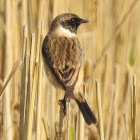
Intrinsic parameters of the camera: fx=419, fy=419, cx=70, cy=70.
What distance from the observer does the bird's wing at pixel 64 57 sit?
8.80 ft

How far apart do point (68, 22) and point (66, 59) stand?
526 millimetres

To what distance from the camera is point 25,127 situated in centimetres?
224

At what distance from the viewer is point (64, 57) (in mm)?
2832

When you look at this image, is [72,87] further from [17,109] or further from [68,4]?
[68,4]

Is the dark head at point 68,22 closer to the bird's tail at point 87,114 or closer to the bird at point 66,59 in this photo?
the bird at point 66,59

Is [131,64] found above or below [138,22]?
below

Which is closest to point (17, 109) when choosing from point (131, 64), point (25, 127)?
point (25, 127)

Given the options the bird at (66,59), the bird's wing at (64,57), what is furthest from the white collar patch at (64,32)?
the bird's wing at (64,57)

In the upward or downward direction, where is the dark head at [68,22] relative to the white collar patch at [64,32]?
upward

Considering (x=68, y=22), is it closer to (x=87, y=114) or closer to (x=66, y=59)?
(x=66, y=59)

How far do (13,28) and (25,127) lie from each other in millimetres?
1102

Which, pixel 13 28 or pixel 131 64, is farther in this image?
pixel 131 64

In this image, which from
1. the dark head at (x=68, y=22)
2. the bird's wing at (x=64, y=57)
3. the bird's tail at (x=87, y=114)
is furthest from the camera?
the dark head at (x=68, y=22)

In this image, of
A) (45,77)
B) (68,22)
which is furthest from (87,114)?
(68,22)
